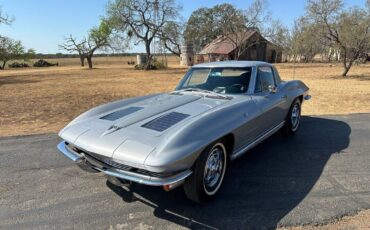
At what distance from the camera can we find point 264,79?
470 cm

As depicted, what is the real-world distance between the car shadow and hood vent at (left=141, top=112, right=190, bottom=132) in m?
0.84

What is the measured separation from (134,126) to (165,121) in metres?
0.33

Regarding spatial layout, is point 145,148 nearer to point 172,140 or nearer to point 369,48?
point 172,140

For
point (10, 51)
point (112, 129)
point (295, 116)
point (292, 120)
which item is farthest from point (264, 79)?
point (10, 51)

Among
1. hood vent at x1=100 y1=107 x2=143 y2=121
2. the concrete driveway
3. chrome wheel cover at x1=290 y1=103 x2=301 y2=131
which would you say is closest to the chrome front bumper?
the concrete driveway

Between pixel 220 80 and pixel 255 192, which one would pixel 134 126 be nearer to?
pixel 255 192

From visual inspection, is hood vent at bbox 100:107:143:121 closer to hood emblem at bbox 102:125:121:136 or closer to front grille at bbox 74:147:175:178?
hood emblem at bbox 102:125:121:136

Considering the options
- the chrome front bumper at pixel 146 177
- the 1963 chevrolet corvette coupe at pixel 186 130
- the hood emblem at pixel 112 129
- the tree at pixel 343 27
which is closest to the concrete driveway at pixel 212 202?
the 1963 chevrolet corvette coupe at pixel 186 130

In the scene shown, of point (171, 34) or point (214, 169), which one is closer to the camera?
point (214, 169)

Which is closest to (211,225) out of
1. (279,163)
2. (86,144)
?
(86,144)

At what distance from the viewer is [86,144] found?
2.96m

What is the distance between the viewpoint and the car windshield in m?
4.32

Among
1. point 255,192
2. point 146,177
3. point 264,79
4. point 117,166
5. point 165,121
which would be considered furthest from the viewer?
point 264,79

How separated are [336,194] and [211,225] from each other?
158 centimetres
